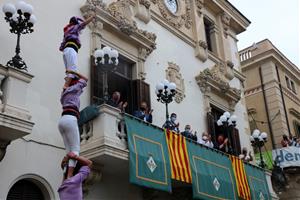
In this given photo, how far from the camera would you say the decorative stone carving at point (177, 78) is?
15.1 m

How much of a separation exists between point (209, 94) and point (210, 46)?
10.4 ft

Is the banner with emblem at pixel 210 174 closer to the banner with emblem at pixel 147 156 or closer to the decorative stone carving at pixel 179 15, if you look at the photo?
the banner with emblem at pixel 147 156

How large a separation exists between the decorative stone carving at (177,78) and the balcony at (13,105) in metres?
7.13

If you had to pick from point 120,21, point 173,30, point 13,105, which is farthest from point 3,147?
point 173,30

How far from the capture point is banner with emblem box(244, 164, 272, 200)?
47.3 feet

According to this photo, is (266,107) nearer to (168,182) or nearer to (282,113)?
(282,113)

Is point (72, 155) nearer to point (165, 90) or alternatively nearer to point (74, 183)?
point (74, 183)

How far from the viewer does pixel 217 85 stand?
56.7 ft

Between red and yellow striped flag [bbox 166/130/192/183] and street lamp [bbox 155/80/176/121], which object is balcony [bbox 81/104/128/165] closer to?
red and yellow striped flag [bbox 166/130/192/183]

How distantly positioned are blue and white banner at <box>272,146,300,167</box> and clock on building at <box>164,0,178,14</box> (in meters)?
7.46

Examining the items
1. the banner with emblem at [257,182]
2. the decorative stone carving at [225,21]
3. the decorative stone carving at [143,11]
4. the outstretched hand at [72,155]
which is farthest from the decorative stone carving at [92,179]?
the decorative stone carving at [225,21]

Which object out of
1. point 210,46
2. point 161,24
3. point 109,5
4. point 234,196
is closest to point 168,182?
point 234,196

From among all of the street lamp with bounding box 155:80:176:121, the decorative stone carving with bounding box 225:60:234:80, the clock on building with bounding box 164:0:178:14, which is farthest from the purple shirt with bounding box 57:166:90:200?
the decorative stone carving with bounding box 225:60:234:80

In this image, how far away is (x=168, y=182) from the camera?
35.9 ft
